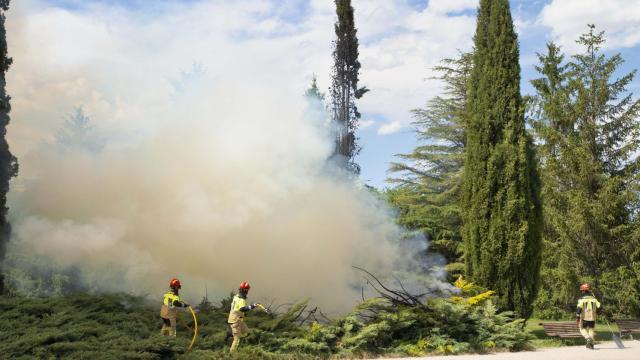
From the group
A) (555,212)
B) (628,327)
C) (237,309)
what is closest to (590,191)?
(555,212)

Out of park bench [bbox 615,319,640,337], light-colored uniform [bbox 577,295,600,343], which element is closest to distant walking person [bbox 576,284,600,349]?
light-colored uniform [bbox 577,295,600,343]

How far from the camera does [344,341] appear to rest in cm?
1373

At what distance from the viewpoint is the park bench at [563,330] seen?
56.2ft

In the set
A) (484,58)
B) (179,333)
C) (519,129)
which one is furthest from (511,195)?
(179,333)

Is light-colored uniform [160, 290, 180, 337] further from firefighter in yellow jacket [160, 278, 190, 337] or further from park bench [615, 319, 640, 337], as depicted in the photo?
park bench [615, 319, 640, 337]

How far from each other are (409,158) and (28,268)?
70.3ft

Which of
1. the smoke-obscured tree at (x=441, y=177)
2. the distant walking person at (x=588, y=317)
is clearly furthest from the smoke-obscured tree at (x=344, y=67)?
the distant walking person at (x=588, y=317)

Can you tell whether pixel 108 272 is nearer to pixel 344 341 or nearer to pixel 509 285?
pixel 344 341

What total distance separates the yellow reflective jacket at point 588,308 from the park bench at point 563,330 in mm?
764

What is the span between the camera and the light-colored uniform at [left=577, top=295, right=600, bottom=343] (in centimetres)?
1611

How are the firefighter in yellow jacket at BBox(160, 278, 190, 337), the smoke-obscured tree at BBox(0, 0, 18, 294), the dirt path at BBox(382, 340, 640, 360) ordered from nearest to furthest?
1. the firefighter in yellow jacket at BBox(160, 278, 190, 337)
2. the dirt path at BBox(382, 340, 640, 360)
3. the smoke-obscured tree at BBox(0, 0, 18, 294)

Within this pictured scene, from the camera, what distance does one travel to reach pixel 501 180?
1873 centimetres

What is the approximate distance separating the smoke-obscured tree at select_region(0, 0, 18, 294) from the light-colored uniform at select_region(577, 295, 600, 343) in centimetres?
1553

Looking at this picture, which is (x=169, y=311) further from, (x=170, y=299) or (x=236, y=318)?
(x=236, y=318)
